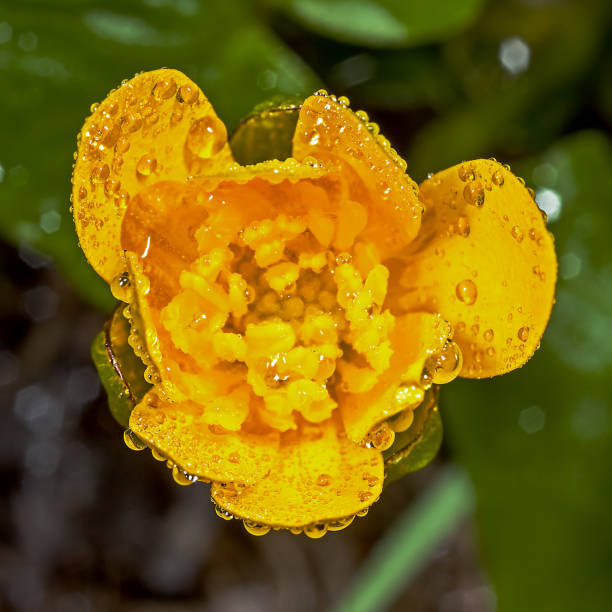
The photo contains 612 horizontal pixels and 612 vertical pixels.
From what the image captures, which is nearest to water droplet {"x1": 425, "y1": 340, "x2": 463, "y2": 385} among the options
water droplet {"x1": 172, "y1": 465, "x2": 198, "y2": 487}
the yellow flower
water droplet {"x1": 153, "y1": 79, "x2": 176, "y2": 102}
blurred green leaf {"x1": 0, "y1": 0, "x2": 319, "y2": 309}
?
the yellow flower

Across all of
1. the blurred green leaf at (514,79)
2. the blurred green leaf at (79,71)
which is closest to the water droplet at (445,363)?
the blurred green leaf at (79,71)

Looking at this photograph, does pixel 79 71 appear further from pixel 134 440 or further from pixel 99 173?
pixel 134 440

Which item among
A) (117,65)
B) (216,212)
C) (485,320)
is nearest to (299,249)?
(216,212)

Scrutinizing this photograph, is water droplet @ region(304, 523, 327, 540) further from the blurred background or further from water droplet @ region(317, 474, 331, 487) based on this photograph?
the blurred background

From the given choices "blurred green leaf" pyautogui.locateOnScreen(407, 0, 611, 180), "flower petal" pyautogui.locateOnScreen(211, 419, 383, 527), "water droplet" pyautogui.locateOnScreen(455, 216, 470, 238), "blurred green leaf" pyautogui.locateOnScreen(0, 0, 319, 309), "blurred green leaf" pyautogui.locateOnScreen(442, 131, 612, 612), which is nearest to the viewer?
"flower petal" pyautogui.locateOnScreen(211, 419, 383, 527)

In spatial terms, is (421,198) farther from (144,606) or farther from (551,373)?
(144,606)

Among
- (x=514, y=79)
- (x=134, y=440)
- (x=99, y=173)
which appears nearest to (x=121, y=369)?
(x=134, y=440)

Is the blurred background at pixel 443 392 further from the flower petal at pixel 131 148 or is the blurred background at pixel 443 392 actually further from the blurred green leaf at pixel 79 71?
the flower petal at pixel 131 148
